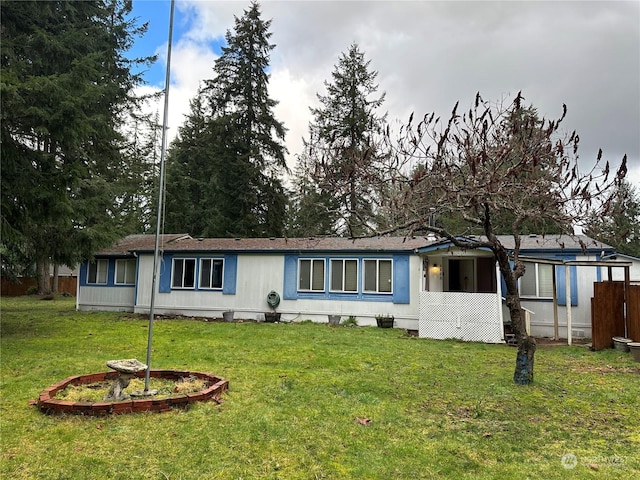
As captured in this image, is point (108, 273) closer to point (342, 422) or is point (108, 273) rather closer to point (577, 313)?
point (342, 422)

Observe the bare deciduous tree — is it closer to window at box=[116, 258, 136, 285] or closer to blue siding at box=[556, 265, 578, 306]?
blue siding at box=[556, 265, 578, 306]

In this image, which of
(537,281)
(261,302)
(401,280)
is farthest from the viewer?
(261,302)

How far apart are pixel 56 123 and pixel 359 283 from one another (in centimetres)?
929

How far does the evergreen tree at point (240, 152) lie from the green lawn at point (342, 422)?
55.8 feet

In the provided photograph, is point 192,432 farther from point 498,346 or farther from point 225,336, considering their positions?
point 498,346

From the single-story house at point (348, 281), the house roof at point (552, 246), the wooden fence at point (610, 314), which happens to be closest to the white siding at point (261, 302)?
the single-story house at point (348, 281)

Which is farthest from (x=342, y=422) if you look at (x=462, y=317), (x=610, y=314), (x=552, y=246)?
(x=552, y=246)

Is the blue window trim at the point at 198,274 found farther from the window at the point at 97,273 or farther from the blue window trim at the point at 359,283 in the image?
the window at the point at 97,273

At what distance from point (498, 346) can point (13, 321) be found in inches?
541

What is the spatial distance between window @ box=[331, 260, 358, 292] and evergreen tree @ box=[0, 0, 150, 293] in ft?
24.4

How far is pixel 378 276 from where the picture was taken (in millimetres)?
13820

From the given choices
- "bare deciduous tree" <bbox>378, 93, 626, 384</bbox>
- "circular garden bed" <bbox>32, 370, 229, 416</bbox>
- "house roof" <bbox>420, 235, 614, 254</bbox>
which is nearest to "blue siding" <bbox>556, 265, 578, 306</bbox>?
"house roof" <bbox>420, 235, 614, 254</bbox>

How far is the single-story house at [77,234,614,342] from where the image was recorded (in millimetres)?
11648

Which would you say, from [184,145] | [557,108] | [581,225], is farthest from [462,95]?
[184,145]
